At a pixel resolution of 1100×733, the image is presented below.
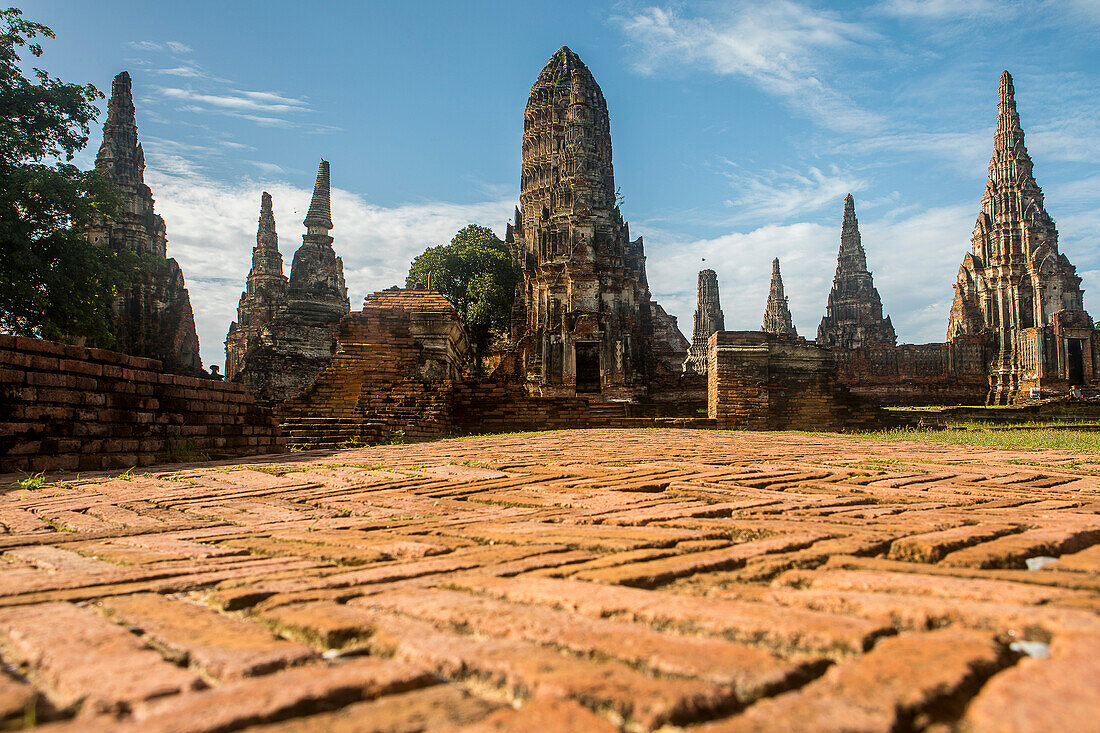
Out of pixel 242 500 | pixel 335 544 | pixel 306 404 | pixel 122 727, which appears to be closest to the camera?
pixel 122 727

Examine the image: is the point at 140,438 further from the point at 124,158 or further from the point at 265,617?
the point at 124,158

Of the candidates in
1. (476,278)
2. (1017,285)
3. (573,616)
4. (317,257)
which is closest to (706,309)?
(476,278)

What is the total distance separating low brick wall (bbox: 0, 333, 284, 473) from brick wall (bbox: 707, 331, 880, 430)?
6968 millimetres

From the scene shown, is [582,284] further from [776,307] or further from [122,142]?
[776,307]

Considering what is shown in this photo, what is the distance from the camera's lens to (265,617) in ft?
5.22

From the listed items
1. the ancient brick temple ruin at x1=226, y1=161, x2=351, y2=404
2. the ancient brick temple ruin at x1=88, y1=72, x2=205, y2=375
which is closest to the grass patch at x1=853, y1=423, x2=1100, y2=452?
the ancient brick temple ruin at x1=226, y1=161, x2=351, y2=404

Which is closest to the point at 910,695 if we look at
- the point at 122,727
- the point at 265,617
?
the point at 122,727

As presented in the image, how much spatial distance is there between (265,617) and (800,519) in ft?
6.42

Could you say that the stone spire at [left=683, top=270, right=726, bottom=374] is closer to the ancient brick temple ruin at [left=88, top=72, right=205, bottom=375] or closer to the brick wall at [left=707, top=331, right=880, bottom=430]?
the ancient brick temple ruin at [left=88, top=72, right=205, bottom=375]

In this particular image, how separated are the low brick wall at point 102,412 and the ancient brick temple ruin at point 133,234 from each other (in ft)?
53.4

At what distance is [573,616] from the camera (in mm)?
1458

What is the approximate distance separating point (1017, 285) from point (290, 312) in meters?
26.9

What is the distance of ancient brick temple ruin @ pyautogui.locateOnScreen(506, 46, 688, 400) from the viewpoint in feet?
70.0

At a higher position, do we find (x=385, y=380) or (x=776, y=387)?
(x=385, y=380)
